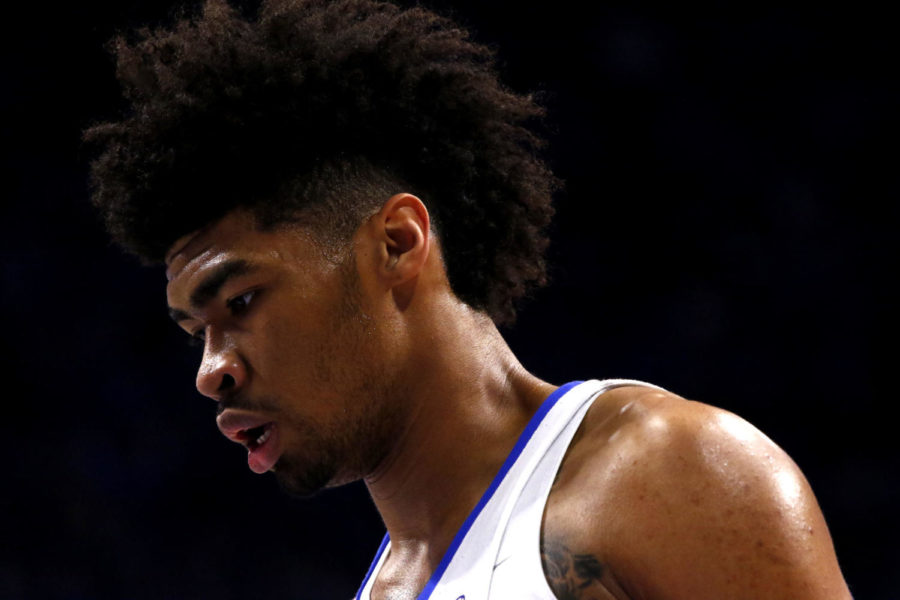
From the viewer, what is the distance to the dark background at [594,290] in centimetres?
246

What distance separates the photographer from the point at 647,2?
8.95 ft

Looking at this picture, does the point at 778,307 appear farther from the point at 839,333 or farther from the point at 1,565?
the point at 1,565

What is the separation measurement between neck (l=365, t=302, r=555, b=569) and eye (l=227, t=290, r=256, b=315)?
0.20 metres

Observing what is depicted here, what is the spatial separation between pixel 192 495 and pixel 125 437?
0.81ft

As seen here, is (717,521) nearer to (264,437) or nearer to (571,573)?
(571,573)

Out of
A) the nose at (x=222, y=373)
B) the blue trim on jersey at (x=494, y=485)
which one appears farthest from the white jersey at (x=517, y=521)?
the nose at (x=222, y=373)

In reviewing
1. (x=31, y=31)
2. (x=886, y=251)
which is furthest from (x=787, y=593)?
(x=31, y=31)

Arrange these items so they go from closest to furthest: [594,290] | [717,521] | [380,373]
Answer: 1. [717,521]
2. [380,373]
3. [594,290]

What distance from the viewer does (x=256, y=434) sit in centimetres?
123

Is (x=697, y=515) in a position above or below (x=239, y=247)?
above

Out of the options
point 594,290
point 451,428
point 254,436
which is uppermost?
point 451,428

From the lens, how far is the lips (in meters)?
1.20

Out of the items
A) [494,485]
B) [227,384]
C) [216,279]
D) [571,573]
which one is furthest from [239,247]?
[571,573]

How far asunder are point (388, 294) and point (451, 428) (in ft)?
0.55
